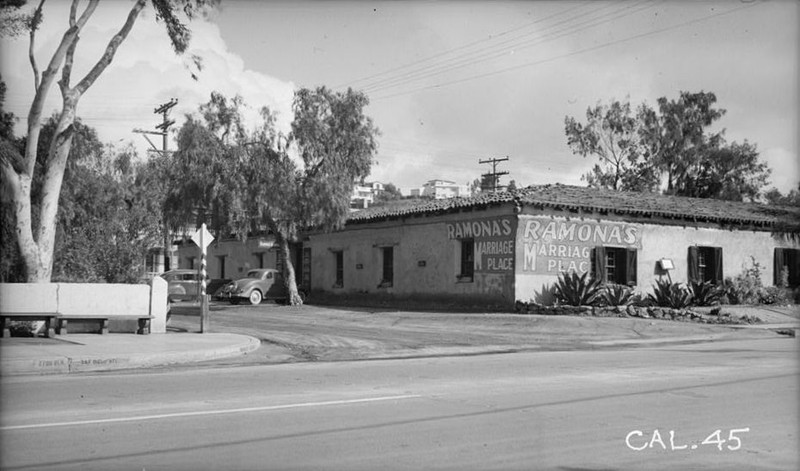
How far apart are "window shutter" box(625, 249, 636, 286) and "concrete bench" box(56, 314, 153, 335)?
1719cm

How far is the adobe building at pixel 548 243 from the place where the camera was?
87.0ft

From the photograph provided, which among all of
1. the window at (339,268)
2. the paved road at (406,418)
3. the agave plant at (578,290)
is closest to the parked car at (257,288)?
the window at (339,268)

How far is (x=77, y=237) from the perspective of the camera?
2286cm

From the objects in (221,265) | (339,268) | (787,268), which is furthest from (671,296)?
(221,265)

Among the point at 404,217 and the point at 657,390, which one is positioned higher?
the point at 404,217

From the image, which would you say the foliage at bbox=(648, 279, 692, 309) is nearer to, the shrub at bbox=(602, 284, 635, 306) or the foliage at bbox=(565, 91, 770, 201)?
the shrub at bbox=(602, 284, 635, 306)

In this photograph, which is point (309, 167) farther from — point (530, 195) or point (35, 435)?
point (35, 435)

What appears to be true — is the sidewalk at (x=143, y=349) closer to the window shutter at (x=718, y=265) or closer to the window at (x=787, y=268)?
the window shutter at (x=718, y=265)

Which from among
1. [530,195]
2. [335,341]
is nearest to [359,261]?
[530,195]

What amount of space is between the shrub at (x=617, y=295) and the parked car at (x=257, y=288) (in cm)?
1382

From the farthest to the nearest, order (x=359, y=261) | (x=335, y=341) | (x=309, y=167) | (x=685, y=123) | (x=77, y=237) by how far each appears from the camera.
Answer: (x=685, y=123)
(x=359, y=261)
(x=309, y=167)
(x=77, y=237)
(x=335, y=341)

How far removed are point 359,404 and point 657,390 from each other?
159 inches

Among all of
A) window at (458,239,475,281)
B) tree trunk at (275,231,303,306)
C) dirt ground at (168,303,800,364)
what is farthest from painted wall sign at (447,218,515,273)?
tree trunk at (275,231,303,306)

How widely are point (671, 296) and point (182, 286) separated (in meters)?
21.3
